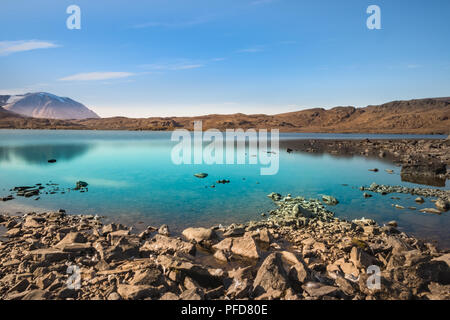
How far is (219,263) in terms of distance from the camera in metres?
10.4

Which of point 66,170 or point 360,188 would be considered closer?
point 360,188

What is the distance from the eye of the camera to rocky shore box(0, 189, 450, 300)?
7.62 m

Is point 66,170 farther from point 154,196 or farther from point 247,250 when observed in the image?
point 247,250

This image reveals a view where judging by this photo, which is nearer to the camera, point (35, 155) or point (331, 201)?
point (331, 201)

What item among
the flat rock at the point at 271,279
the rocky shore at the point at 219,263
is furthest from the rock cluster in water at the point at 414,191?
the flat rock at the point at 271,279

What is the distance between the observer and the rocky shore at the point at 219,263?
7.62 m

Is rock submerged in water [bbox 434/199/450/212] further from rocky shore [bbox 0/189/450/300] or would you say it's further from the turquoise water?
rocky shore [bbox 0/189/450/300]

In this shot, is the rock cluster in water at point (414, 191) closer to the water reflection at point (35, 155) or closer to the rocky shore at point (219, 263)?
the rocky shore at point (219, 263)

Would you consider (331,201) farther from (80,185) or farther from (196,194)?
(80,185)

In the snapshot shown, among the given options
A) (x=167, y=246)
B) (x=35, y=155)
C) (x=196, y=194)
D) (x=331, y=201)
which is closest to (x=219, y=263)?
(x=167, y=246)

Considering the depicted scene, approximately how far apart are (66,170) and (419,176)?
42811mm

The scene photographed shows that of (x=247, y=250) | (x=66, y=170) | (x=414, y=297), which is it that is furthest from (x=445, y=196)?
(x=66, y=170)
